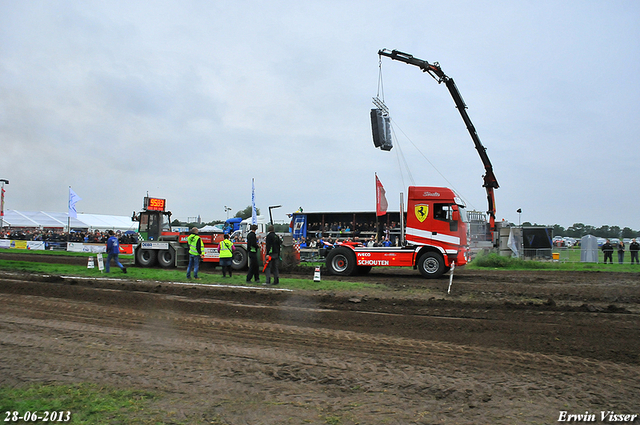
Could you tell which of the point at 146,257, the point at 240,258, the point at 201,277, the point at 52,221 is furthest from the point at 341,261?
the point at 52,221

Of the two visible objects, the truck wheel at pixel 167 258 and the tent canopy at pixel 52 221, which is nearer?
the truck wheel at pixel 167 258

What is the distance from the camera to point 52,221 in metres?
51.6

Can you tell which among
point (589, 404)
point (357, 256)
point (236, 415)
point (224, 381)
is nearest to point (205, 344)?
point (224, 381)

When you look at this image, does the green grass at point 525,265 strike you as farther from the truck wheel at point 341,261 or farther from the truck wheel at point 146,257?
the truck wheel at point 146,257

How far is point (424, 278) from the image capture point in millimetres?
15031

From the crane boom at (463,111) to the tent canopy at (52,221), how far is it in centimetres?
4003

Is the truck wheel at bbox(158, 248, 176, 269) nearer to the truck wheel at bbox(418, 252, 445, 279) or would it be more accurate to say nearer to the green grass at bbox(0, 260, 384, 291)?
Result: the green grass at bbox(0, 260, 384, 291)

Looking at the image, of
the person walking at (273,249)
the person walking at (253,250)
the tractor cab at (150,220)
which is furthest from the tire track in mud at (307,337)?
the tractor cab at (150,220)

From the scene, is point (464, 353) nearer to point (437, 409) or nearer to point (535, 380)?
point (535, 380)

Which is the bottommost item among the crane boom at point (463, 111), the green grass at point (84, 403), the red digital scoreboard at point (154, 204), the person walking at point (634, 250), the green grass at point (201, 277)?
the green grass at point (84, 403)

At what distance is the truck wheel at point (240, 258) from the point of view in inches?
677

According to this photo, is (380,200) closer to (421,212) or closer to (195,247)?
(421,212)

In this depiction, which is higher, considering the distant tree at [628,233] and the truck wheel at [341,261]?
the distant tree at [628,233]

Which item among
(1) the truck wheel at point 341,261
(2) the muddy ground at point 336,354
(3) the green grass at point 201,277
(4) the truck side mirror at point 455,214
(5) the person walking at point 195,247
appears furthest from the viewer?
(1) the truck wheel at point 341,261
